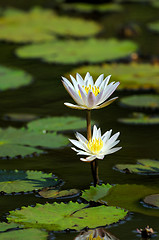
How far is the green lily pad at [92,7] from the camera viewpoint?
7.67m

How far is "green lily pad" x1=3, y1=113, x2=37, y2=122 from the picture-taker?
3.59 meters

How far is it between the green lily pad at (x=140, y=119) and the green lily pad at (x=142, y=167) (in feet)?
2.48

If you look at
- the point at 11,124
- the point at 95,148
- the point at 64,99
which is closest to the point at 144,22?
the point at 64,99

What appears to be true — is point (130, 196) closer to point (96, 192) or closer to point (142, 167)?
point (96, 192)

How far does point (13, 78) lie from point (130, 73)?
100 cm

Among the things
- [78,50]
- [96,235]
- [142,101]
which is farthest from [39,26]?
[96,235]

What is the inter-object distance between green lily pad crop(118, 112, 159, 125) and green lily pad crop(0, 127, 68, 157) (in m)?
0.55

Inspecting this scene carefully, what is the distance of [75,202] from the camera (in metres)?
2.22

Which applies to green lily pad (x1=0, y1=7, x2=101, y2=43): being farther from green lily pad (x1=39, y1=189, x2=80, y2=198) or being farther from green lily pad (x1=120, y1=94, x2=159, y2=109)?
green lily pad (x1=39, y1=189, x2=80, y2=198)

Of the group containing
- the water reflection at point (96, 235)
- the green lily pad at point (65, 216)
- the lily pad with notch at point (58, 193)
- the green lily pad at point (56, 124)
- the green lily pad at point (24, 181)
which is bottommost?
the water reflection at point (96, 235)

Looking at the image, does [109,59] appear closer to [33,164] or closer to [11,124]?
[11,124]

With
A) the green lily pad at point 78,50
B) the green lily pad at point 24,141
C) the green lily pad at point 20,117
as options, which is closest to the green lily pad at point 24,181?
the green lily pad at point 24,141

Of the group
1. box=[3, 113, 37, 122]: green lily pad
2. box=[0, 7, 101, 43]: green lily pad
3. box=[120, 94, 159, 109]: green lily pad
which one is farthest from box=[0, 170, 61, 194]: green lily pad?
box=[0, 7, 101, 43]: green lily pad

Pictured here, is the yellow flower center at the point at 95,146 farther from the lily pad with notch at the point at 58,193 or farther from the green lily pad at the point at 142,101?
the green lily pad at the point at 142,101
